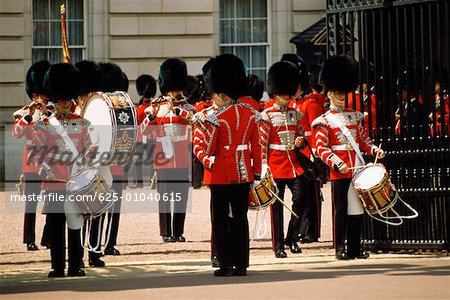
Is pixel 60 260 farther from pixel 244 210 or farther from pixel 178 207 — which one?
pixel 178 207

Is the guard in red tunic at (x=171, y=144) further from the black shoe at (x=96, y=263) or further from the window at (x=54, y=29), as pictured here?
the window at (x=54, y=29)

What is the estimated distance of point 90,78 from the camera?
11.4 meters

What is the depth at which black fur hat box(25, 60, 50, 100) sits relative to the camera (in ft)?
39.8

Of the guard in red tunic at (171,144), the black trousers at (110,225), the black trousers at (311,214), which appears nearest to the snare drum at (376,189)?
the black trousers at (311,214)

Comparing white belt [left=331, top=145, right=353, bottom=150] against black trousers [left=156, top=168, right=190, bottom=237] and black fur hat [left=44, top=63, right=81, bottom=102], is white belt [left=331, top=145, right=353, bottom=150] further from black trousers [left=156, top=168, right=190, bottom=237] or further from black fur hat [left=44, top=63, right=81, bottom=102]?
black trousers [left=156, top=168, right=190, bottom=237]

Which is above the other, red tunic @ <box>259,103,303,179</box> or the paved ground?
Answer: red tunic @ <box>259,103,303,179</box>

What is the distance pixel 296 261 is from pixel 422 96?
156 centimetres

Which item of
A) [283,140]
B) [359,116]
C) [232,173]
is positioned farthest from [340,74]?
[232,173]

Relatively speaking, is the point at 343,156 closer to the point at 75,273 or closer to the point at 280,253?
the point at 280,253

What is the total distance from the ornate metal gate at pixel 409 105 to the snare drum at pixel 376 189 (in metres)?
0.61

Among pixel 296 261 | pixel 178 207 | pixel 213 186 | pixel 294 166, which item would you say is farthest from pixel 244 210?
pixel 178 207

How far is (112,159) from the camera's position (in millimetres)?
10789

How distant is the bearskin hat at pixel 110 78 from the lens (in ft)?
39.3

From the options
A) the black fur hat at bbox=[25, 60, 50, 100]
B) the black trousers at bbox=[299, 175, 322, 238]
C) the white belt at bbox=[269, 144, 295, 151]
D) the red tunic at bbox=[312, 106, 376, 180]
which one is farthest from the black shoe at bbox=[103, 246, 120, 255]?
the red tunic at bbox=[312, 106, 376, 180]
